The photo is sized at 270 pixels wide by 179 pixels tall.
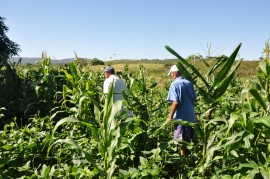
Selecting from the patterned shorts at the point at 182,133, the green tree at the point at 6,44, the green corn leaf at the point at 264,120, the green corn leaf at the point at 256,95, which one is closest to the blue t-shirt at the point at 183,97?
the patterned shorts at the point at 182,133

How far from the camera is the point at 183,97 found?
4250 mm

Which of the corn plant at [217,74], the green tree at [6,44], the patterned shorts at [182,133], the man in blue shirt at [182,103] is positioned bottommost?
the patterned shorts at [182,133]

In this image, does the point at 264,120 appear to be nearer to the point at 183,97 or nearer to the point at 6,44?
the point at 183,97

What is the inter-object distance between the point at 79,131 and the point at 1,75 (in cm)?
444

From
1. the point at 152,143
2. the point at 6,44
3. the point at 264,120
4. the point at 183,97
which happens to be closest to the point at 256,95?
the point at 264,120

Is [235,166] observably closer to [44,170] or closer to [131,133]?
[131,133]

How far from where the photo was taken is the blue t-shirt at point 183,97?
422cm

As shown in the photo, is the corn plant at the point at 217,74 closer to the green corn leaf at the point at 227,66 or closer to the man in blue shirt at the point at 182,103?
the green corn leaf at the point at 227,66

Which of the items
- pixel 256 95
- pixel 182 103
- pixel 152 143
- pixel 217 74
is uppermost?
pixel 217 74

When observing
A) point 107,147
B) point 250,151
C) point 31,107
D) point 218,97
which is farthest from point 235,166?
point 31,107

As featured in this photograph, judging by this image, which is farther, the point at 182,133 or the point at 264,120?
the point at 182,133

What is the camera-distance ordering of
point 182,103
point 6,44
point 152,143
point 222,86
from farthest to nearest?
point 6,44 < point 182,103 < point 152,143 < point 222,86

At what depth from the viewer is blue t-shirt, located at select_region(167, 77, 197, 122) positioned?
4223 mm

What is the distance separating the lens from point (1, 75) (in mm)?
7805
